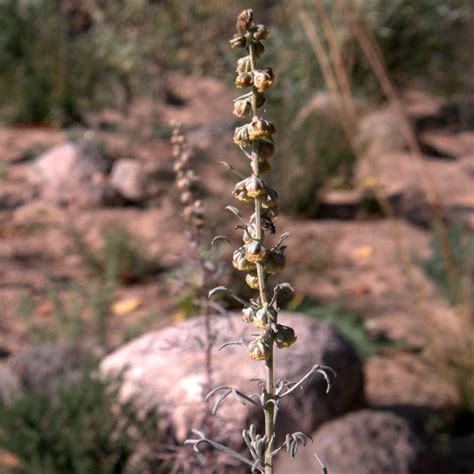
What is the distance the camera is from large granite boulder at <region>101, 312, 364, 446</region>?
289cm

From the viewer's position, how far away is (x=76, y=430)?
289 cm

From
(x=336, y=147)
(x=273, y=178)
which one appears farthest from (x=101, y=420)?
(x=336, y=147)

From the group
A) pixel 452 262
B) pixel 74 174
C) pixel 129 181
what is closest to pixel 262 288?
pixel 452 262

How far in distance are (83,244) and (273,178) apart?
1.61 m

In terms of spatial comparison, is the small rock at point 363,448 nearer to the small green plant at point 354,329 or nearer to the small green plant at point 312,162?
the small green plant at point 354,329

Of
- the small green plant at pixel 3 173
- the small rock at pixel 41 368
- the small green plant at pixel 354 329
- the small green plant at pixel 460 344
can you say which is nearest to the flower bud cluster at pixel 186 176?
the small rock at pixel 41 368

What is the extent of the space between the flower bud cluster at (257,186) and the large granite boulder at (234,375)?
5.29ft

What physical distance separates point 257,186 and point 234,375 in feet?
6.60

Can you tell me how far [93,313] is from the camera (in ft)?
14.7

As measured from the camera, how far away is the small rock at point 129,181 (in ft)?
20.6

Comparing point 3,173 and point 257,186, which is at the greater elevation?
point 257,186

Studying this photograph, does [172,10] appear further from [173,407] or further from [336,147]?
[173,407]

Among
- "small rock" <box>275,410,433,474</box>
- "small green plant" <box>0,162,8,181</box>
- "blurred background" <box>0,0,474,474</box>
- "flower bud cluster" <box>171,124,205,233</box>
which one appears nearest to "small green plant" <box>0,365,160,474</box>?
"blurred background" <box>0,0,474,474</box>

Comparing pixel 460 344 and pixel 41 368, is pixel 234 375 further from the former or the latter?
pixel 460 344
